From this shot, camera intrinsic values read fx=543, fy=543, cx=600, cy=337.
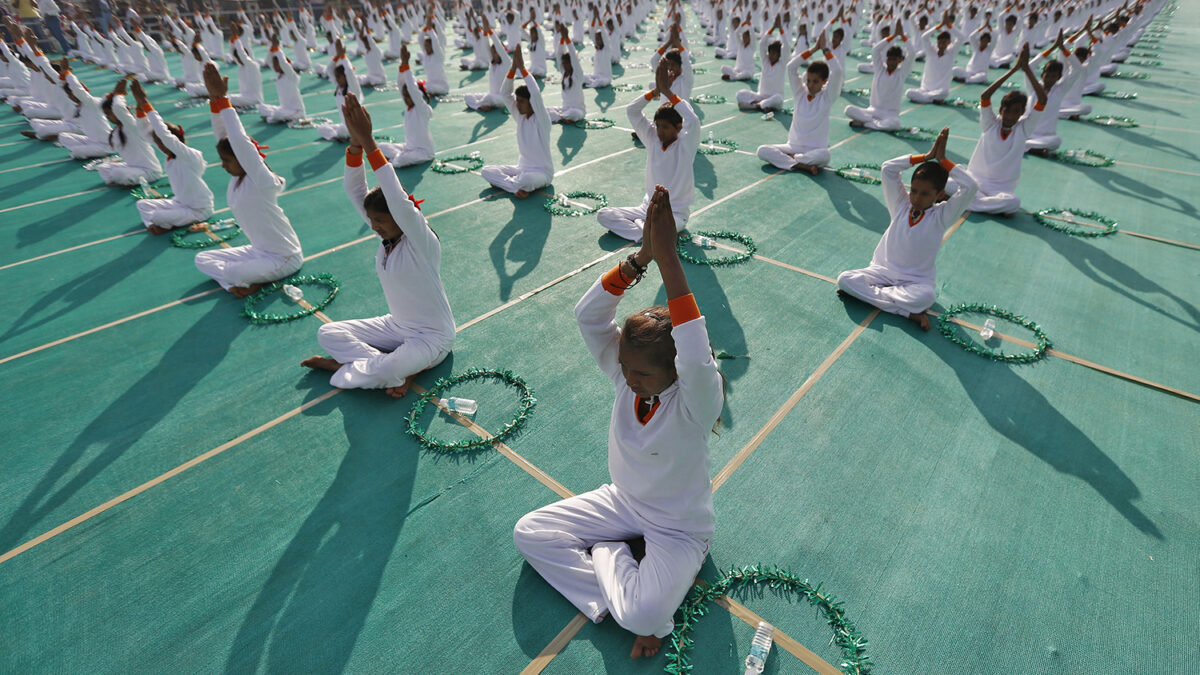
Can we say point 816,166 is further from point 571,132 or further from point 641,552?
point 641,552

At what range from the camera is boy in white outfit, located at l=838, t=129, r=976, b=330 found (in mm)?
4785

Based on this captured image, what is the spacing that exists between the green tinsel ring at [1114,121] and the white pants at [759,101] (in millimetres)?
6489

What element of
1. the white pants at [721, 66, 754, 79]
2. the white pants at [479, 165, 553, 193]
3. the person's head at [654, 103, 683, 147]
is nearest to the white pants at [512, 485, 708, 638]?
the person's head at [654, 103, 683, 147]

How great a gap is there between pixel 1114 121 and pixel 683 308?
15.1 meters

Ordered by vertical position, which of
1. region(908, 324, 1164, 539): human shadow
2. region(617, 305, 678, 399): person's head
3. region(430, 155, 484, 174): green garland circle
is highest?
region(617, 305, 678, 399): person's head

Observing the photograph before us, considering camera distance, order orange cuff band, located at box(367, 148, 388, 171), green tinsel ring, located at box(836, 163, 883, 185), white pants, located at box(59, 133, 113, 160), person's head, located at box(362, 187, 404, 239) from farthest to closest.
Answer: white pants, located at box(59, 133, 113, 160)
green tinsel ring, located at box(836, 163, 883, 185)
person's head, located at box(362, 187, 404, 239)
orange cuff band, located at box(367, 148, 388, 171)

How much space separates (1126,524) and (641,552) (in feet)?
9.47

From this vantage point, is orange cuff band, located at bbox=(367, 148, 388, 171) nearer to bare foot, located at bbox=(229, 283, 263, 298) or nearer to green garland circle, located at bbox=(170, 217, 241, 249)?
bare foot, located at bbox=(229, 283, 263, 298)

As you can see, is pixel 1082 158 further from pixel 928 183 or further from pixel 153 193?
pixel 153 193

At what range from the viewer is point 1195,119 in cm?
1176

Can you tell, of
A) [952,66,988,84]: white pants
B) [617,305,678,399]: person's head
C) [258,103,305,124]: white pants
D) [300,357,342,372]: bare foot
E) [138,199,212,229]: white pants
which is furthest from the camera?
[952,66,988,84]: white pants

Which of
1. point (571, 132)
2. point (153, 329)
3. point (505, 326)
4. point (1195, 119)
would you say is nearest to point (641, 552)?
point (505, 326)

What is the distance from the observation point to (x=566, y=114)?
11695 millimetres

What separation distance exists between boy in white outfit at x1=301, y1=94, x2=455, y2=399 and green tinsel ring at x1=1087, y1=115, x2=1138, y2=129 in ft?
47.4
